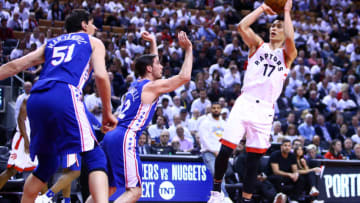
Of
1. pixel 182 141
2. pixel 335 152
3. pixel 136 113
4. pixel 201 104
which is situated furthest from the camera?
pixel 201 104

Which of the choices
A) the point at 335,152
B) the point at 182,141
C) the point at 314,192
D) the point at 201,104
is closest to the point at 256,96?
the point at 314,192

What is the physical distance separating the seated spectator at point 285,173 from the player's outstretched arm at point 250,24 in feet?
15.9

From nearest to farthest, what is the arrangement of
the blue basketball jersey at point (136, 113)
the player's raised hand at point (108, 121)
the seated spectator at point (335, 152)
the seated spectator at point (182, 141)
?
the player's raised hand at point (108, 121)
the blue basketball jersey at point (136, 113)
the seated spectator at point (182, 141)
the seated spectator at point (335, 152)

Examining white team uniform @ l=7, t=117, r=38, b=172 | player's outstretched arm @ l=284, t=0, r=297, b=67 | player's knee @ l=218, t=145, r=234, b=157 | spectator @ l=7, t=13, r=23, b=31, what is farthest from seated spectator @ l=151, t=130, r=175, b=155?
spectator @ l=7, t=13, r=23, b=31

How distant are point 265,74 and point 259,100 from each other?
0.35 meters

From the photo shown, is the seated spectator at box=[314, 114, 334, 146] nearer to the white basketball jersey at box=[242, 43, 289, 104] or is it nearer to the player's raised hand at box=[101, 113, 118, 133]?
the white basketball jersey at box=[242, 43, 289, 104]

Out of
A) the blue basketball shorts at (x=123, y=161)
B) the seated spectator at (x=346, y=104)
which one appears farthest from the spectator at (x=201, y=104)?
the blue basketball shorts at (x=123, y=161)

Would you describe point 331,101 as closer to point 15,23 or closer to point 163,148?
point 163,148

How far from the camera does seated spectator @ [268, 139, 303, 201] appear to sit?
36.6ft

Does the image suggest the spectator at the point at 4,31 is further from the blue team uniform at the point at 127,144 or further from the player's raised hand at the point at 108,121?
the player's raised hand at the point at 108,121

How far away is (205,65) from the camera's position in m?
17.6

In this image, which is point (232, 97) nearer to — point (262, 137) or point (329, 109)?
point (329, 109)

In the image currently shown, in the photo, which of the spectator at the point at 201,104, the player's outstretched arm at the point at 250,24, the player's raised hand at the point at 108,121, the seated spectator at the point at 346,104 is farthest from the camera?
the seated spectator at the point at 346,104

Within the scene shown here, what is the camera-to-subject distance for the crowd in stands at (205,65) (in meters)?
13.9
